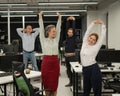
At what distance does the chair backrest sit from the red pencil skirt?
0.80 meters

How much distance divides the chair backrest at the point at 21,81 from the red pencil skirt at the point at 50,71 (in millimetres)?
805

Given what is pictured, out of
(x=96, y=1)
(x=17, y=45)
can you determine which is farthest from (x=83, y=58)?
(x=96, y=1)

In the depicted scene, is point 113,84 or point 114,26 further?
point 114,26

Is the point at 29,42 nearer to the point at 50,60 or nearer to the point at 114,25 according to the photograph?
the point at 50,60

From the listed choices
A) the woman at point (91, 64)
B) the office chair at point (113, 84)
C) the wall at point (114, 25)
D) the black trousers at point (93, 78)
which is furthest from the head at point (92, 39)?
the wall at point (114, 25)

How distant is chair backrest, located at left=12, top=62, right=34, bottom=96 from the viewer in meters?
4.10

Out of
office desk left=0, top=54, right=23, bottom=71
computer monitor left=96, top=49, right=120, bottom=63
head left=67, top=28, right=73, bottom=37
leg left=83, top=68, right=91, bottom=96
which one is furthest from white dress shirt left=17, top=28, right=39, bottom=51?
leg left=83, top=68, right=91, bottom=96

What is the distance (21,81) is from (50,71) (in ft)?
2.79

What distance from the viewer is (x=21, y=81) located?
13.8 feet

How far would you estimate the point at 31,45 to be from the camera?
27.1ft

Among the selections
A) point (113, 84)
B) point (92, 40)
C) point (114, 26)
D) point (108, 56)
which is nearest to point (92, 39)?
point (92, 40)

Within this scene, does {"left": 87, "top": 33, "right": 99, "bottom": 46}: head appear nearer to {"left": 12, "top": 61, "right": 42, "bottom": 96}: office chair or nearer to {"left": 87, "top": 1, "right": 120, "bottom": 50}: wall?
{"left": 12, "top": 61, "right": 42, "bottom": 96}: office chair

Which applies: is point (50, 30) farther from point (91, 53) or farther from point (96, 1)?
point (96, 1)

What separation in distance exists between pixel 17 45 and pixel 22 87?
20.7ft
